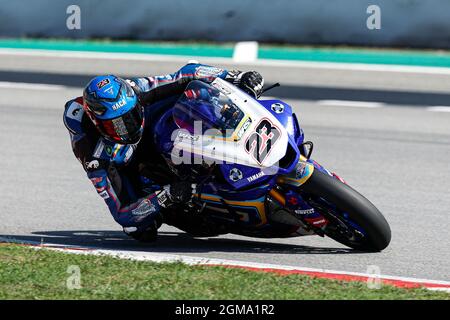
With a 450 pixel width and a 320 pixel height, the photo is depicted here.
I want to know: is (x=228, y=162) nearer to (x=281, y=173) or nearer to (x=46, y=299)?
(x=281, y=173)

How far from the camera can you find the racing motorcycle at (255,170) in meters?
6.70

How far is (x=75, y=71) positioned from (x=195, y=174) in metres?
9.60

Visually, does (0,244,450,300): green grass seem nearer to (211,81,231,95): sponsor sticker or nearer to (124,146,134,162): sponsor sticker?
(124,146,134,162): sponsor sticker

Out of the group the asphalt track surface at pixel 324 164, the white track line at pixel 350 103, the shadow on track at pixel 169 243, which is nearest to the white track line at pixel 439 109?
the asphalt track surface at pixel 324 164

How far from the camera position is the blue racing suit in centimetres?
709

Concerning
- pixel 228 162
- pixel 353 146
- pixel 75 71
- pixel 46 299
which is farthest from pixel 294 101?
pixel 46 299

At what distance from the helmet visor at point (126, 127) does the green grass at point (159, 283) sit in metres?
0.80

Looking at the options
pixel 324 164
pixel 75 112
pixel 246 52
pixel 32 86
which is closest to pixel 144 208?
pixel 75 112

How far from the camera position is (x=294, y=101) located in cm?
1389

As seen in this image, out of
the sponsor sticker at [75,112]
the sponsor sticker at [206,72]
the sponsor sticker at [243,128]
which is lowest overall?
the sponsor sticker at [243,128]

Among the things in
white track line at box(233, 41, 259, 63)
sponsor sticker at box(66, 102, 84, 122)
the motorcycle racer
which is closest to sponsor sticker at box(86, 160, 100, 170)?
the motorcycle racer

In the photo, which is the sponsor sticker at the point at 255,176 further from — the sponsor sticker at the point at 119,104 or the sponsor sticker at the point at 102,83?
the sponsor sticker at the point at 102,83

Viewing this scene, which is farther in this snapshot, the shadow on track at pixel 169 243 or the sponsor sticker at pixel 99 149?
the shadow on track at pixel 169 243

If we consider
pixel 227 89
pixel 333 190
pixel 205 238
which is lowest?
pixel 205 238
